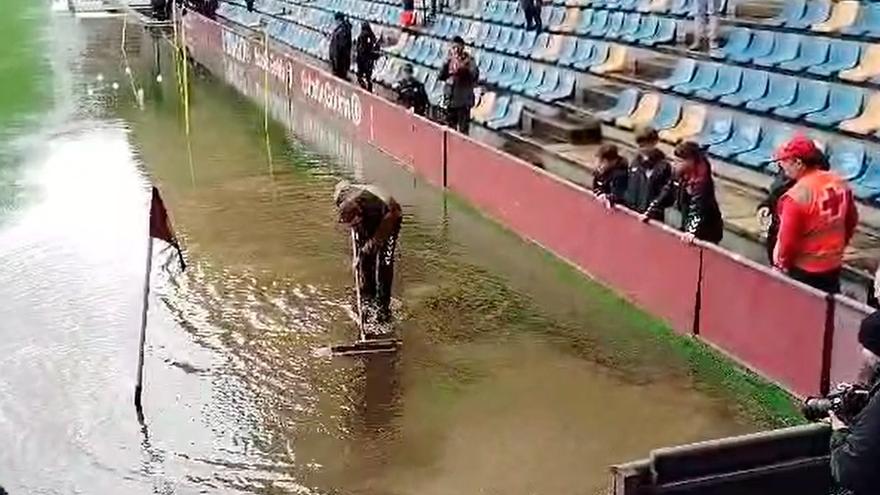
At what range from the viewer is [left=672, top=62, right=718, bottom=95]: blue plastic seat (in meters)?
16.6

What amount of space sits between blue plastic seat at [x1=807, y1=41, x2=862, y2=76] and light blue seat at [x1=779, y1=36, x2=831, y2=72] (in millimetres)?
88

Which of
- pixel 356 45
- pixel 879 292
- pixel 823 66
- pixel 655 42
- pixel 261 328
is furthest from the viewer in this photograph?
pixel 356 45

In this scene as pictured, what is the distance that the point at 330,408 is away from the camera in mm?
8680

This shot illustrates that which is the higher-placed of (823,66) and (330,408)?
(823,66)

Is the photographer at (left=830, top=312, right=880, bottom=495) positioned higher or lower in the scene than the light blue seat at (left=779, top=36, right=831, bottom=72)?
lower

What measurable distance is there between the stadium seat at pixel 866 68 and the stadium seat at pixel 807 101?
309 millimetres

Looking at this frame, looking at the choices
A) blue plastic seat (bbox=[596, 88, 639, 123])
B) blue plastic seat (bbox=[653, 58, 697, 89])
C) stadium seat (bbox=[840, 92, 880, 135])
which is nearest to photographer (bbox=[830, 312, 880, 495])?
stadium seat (bbox=[840, 92, 880, 135])

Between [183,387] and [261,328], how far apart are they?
4.89 feet

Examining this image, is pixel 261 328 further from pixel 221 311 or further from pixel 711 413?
pixel 711 413

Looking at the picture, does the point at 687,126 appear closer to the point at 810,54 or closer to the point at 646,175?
the point at 810,54

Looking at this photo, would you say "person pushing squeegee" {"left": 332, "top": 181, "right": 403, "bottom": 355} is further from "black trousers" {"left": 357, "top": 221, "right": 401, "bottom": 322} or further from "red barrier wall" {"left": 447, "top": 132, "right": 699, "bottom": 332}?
"red barrier wall" {"left": 447, "top": 132, "right": 699, "bottom": 332}

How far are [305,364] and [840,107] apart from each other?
781 cm

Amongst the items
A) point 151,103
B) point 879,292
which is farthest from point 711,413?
point 151,103

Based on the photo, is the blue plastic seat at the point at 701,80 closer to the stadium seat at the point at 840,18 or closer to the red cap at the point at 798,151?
the stadium seat at the point at 840,18
